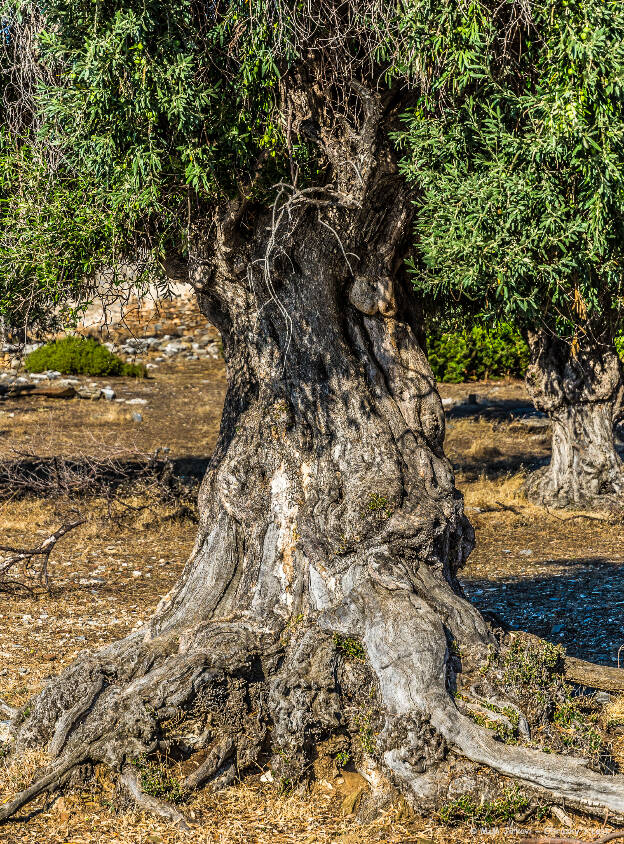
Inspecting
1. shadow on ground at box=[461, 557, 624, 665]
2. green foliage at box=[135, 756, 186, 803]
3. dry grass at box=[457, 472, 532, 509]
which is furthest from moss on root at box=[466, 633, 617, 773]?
dry grass at box=[457, 472, 532, 509]

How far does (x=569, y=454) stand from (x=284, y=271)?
7477 millimetres

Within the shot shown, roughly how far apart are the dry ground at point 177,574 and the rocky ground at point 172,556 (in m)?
0.01

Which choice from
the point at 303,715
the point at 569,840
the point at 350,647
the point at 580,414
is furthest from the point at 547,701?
the point at 580,414

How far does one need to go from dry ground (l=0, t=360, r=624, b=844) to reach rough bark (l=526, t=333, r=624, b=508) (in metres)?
0.46

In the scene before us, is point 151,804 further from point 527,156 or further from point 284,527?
point 527,156

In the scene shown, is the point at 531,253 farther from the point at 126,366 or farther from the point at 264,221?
the point at 126,366

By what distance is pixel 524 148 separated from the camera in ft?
13.9

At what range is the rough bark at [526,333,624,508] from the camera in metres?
11.5

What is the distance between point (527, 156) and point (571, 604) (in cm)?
533

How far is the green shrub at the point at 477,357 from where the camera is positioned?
21594 mm

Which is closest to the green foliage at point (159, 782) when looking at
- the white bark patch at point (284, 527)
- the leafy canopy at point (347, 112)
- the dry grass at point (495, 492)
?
the white bark patch at point (284, 527)

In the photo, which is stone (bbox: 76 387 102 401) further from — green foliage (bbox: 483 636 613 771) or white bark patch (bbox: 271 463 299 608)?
green foliage (bbox: 483 636 613 771)

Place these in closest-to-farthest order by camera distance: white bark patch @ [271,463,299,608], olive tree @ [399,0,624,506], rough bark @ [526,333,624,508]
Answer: olive tree @ [399,0,624,506]
white bark patch @ [271,463,299,608]
rough bark @ [526,333,624,508]

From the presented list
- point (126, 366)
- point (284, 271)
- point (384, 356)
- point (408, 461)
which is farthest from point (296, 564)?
point (126, 366)
